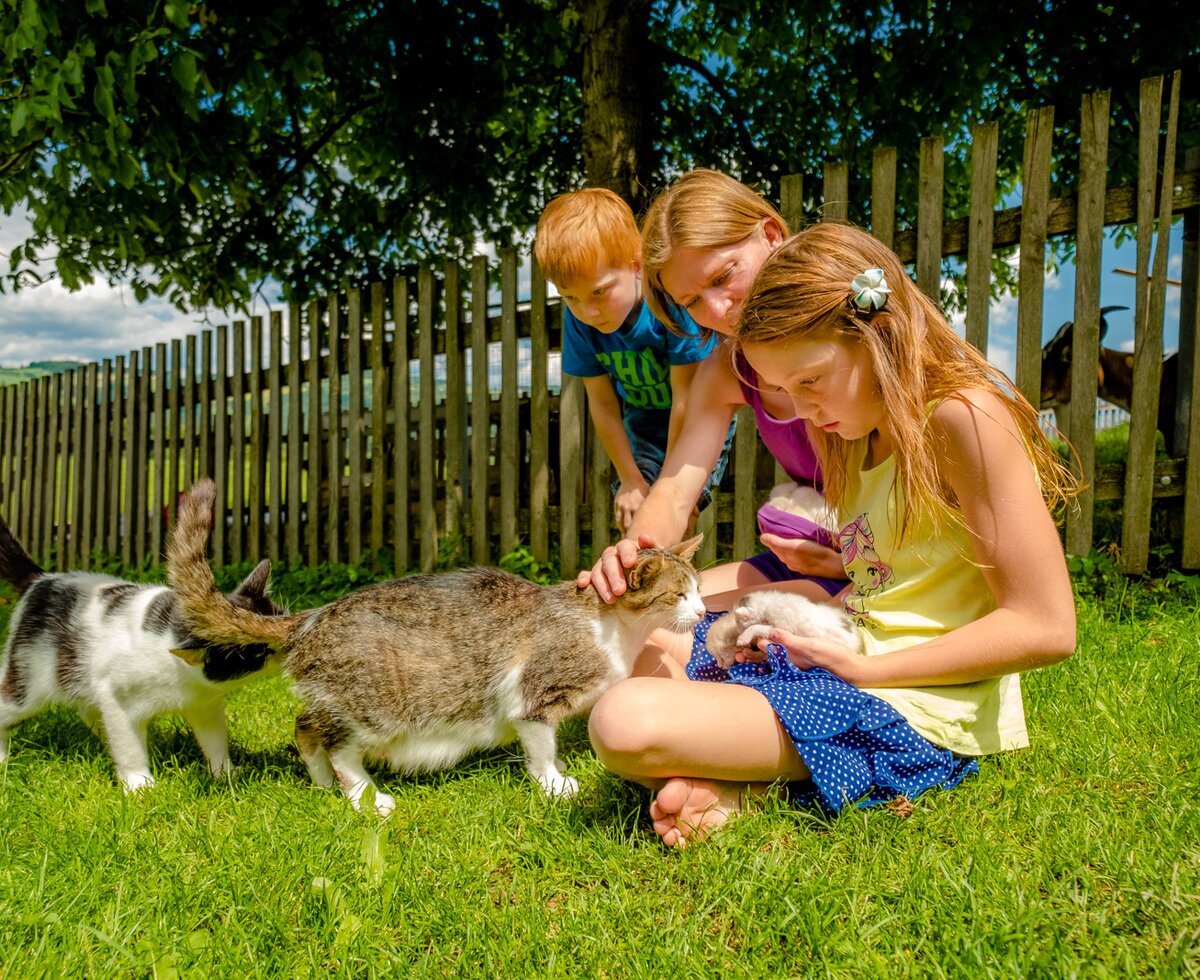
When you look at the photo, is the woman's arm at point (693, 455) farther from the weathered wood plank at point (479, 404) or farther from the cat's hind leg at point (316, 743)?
the weathered wood plank at point (479, 404)

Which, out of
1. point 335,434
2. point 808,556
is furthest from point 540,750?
point 335,434

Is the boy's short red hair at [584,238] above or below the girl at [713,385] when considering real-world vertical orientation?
above

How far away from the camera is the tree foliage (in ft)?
18.3

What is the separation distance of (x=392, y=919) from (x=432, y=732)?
0.97 metres

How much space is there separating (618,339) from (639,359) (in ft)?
0.45

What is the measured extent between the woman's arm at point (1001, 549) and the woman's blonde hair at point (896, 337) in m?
0.06

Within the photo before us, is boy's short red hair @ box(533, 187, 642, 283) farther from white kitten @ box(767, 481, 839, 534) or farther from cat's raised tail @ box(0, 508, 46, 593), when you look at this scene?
cat's raised tail @ box(0, 508, 46, 593)

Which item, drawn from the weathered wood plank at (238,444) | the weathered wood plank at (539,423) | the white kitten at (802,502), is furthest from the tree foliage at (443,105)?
the white kitten at (802,502)

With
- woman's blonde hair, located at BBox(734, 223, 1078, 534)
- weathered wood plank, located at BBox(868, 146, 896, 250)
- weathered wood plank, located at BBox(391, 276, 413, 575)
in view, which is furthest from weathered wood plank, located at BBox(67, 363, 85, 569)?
woman's blonde hair, located at BBox(734, 223, 1078, 534)

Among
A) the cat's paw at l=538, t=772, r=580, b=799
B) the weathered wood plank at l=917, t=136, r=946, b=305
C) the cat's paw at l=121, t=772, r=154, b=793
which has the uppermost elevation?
the weathered wood plank at l=917, t=136, r=946, b=305

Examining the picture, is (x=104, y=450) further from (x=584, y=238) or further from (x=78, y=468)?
(x=584, y=238)

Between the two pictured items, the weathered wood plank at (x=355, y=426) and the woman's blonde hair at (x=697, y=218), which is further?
the weathered wood plank at (x=355, y=426)

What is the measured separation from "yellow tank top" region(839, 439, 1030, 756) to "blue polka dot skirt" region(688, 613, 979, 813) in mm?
65

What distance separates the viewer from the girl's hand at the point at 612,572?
2.74 m
